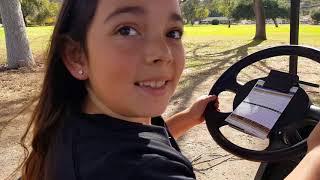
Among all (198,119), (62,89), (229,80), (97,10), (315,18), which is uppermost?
(97,10)

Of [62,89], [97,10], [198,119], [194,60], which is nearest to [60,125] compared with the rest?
[62,89]

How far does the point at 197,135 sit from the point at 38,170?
119 inches

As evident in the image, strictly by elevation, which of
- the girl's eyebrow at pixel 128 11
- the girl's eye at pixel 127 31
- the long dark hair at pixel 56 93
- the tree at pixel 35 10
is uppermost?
the girl's eyebrow at pixel 128 11

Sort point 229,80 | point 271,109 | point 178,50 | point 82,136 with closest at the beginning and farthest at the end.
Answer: point 82,136, point 178,50, point 271,109, point 229,80

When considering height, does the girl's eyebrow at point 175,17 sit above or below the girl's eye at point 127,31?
above

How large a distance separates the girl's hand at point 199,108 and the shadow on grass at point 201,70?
3.35 meters

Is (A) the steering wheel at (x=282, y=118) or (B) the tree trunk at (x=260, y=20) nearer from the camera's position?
(A) the steering wheel at (x=282, y=118)

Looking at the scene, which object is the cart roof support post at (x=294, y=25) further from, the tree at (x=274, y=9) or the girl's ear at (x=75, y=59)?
the tree at (x=274, y=9)

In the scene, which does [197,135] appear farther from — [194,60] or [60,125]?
[194,60]

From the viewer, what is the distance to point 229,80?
73.7 inches

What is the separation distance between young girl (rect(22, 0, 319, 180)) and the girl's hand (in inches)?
22.4

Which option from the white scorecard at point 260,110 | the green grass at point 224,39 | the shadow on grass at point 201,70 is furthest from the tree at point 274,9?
the white scorecard at point 260,110

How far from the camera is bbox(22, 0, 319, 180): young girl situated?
1.09 meters

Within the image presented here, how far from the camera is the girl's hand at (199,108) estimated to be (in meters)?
1.85
